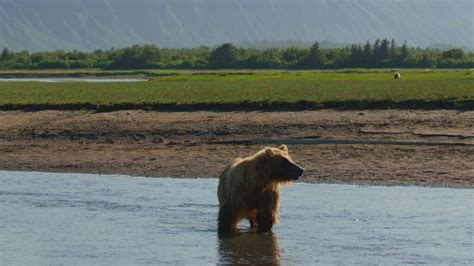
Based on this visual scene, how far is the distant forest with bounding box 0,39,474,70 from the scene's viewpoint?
4149 inches

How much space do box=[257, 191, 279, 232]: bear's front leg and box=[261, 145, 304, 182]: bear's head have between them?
1.15 feet

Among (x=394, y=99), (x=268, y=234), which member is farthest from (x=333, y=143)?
(x=268, y=234)

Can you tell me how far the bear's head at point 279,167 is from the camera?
15.2 m

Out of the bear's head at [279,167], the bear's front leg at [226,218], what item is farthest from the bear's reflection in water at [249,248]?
the bear's head at [279,167]

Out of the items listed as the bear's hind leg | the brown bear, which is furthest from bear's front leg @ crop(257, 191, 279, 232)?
the bear's hind leg

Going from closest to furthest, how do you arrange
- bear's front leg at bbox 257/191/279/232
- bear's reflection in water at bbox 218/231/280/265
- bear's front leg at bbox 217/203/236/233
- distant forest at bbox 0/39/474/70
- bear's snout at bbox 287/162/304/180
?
bear's reflection in water at bbox 218/231/280/265, bear's snout at bbox 287/162/304/180, bear's front leg at bbox 257/191/279/232, bear's front leg at bbox 217/203/236/233, distant forest at bbox 0/39/474/70

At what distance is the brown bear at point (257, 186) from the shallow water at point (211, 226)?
296mm

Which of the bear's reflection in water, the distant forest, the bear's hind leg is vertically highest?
the distant forest

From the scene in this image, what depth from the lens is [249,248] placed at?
15.1 metres

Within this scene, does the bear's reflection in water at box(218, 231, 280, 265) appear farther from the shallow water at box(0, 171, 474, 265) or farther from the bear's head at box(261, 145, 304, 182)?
the bear's head at box(261, 145, 304, 182)

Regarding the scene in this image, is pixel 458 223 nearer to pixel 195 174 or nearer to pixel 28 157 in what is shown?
pixel 195 174

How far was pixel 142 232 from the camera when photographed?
16.2 m

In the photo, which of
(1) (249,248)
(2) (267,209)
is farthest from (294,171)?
(1) (249,248)

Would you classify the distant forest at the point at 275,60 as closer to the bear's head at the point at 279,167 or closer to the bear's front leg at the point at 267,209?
the bear's front leg at the point at 267,209
